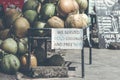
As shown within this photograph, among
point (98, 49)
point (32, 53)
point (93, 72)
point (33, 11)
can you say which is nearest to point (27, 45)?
point (32, 53)

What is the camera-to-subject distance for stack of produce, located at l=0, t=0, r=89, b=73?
9.24m

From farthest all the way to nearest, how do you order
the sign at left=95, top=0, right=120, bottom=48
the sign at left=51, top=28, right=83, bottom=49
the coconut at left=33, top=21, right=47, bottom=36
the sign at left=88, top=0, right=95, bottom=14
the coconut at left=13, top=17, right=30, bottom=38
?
the sign at left=88, top=0, right=95, bottom=14 → the sign at left=95, top=0, right=120, bottom=48 → the coconut at left=13, top=17, right=30, bottom=38 → the coconut at left=33, top=21, right=47, bottom=36 → the sign at left=51, top=28, right=83, bottom=49

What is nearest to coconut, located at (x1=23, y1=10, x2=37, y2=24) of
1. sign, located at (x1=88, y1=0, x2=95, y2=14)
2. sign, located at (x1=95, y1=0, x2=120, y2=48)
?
sign, located at (x1=95, y1=0, x2=120, y2=48)

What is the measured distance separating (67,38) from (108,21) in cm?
753

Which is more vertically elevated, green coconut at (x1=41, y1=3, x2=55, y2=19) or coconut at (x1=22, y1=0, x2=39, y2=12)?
coconut at (x1=22, y1=0, x2=39, y2=12)

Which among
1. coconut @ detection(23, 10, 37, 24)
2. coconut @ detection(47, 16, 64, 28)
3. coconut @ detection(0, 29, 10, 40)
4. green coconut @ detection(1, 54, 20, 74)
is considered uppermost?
coconut @ detection(23, 10, 37, 24)

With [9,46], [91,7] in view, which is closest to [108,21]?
[91,7]

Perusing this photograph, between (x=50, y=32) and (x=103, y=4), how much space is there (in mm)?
7893

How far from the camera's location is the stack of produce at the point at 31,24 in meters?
9.24

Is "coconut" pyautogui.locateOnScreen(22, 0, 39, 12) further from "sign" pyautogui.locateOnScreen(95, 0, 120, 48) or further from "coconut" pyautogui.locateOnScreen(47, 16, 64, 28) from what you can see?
"sign" pyautogui.locateOnScreen(95, 0, 120, 48)

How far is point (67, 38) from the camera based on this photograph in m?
9.14

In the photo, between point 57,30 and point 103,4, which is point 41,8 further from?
point 103,4

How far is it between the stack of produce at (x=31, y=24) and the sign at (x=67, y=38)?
0.20 metres

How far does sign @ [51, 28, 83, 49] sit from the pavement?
0.73 meters
